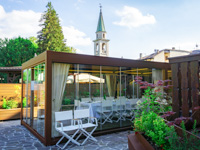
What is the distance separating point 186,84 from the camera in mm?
4168

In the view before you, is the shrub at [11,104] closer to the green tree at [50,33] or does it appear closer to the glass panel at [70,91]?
the glass panel at [70,91]

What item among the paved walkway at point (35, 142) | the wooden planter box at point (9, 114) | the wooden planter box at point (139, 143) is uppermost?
the wooden planter box at point (139, 143)

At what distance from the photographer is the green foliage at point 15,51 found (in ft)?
87.8

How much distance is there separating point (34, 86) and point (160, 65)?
562 cm

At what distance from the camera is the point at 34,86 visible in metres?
6.99

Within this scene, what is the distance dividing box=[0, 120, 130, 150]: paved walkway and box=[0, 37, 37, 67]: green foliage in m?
21.6

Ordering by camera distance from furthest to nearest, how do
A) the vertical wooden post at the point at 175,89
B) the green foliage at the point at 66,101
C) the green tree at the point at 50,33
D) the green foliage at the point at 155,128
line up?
the green tree at the point at 50,33 → the green foliage at the point at 66,101 → the vertical wooden post at the point at 175,89 → the green foliage at the point at 155,128

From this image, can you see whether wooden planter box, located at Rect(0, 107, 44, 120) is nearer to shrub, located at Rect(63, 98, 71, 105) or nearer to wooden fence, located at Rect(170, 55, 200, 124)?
shrub, located at Rect(63, 98, 71, 105)

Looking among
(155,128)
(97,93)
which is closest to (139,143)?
(155,128)

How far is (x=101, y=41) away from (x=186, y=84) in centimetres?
3829

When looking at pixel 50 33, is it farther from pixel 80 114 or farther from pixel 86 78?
pixel 80 114

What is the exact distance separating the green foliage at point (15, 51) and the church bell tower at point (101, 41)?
53.5 feet

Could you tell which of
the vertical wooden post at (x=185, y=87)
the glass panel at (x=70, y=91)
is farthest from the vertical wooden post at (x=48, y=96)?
the vertical wooden post at (x=185, y=87)

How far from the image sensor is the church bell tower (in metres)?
41.2
